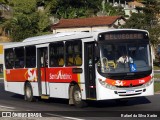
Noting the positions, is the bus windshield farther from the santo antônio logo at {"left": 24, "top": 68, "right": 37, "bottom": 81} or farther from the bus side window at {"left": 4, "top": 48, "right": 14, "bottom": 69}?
the bus side window at {"left": 4, "top": 48, "right": 14, "bottom": 69}

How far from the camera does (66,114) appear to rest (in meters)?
17.2

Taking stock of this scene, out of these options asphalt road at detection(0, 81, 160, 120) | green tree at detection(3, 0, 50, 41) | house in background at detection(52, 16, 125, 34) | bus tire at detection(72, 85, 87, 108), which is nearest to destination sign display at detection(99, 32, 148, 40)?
bus tire at detection(72, 85, 87, 108)

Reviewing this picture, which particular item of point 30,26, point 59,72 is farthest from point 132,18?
point 59,72

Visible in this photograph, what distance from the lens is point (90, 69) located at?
61.7ft

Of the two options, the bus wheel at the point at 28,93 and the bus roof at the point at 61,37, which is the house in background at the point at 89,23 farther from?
the bus wheel at the point at 28,93

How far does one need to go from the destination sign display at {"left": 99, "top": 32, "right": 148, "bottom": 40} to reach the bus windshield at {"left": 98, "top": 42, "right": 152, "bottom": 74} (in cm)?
22

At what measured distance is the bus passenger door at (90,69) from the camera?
61.0 feet

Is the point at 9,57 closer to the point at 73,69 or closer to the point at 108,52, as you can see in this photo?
the point at 73,69

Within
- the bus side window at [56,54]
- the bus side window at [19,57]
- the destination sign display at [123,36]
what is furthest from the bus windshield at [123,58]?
the bus side window at [19,57]

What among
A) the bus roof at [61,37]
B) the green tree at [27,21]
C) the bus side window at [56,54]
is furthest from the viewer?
the green tree at [27,21]

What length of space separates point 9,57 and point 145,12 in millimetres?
45985

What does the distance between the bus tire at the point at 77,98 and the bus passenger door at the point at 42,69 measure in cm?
253

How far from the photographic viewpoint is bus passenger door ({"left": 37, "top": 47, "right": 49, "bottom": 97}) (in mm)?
22320

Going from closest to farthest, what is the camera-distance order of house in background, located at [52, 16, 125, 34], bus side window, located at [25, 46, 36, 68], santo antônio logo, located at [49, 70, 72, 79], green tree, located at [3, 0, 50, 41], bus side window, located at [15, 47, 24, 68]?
santo antônio logo, located at [49, 70, 72, 79]
bus side window, located at [25, 46, 36, 68]
bus side window, located at [15, 47, 24, 68]
green tree, located at [3, 0, 50, 41]
house in background, located at [52, 16, 125, 34]
